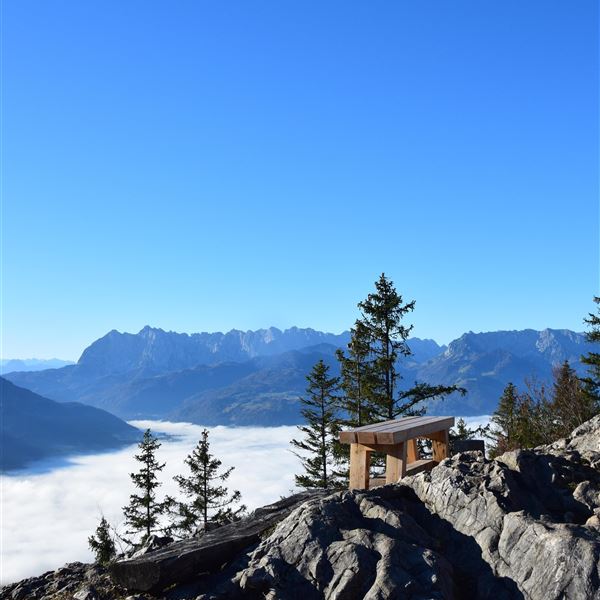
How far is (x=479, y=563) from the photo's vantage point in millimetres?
6832

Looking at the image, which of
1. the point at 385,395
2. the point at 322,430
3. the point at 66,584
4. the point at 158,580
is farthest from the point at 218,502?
the point at 158,580

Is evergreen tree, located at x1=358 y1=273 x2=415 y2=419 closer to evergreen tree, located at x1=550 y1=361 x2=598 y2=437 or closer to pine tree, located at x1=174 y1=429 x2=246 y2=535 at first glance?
evergreen tree, located at x1=550 y1=361 x2=598 y2=437

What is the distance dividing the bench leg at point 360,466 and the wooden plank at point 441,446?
2982mm

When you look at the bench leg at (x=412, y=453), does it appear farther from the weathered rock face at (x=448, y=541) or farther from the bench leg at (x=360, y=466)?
the weathered rock face at (x=448, y=541)

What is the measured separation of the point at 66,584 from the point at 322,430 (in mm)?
32705

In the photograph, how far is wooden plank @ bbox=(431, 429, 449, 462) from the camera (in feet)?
43.0

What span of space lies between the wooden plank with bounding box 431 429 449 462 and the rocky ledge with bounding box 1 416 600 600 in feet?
14.2

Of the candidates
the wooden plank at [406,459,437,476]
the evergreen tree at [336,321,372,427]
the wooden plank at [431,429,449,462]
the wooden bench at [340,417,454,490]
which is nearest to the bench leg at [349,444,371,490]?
the wooden bench at [340,417,454,490]

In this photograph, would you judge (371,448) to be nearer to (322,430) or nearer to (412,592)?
(412,592)

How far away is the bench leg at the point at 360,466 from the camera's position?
420 inches

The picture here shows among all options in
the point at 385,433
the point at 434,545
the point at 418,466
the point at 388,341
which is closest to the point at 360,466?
the point at 385,433

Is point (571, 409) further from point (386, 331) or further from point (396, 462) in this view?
point (396, 462)

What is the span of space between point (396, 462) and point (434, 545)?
11.4 feet

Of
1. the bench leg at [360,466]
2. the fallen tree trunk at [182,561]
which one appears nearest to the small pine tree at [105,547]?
the fallen tree trunk at [182,561]
